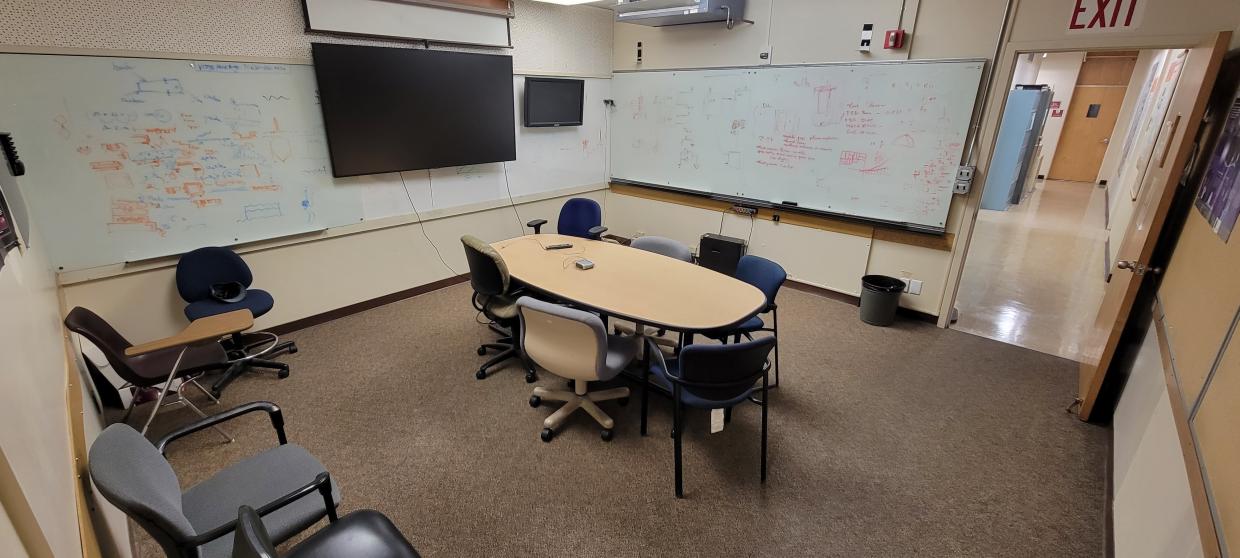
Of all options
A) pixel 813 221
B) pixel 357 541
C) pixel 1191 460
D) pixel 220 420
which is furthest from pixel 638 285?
pixel 813 221

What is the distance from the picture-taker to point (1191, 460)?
1.38 m

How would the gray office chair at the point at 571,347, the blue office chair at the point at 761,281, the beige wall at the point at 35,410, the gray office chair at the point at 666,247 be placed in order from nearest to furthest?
the beige wall at the point at 35,410 → the gray office chair at the point at 571,347 → the blue office chair at the point at 761,281 → the gray office chair at the point at 666,247

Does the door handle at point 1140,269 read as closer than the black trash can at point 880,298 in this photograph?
Yes

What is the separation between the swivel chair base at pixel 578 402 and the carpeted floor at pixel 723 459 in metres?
0.06

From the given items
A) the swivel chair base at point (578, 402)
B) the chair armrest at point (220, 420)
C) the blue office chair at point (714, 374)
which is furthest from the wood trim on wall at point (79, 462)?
the blue office chair at point (714, 374)

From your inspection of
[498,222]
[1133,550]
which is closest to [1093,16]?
[1133,550]

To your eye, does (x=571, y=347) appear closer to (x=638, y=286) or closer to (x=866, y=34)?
(x=638, y=286)

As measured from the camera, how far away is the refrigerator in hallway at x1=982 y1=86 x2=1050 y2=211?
7371 millimetres

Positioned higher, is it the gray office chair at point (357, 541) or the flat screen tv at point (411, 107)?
the flat screen tv at point (411, 107)

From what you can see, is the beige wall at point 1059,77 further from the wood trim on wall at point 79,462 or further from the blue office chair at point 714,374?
the wood trim on wall at point 79,462

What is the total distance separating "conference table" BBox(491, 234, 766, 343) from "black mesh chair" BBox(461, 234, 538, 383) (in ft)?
0.38

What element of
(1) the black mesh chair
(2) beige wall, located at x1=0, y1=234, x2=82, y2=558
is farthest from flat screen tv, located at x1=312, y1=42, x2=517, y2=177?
(2) beige wall, located at x1=0, y1=234, x2=82, y2=558

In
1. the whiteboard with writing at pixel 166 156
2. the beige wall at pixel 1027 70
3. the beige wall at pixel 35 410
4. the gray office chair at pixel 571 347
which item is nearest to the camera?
the beige wall at pixel 35 410

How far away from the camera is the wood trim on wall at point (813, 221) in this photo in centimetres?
392
